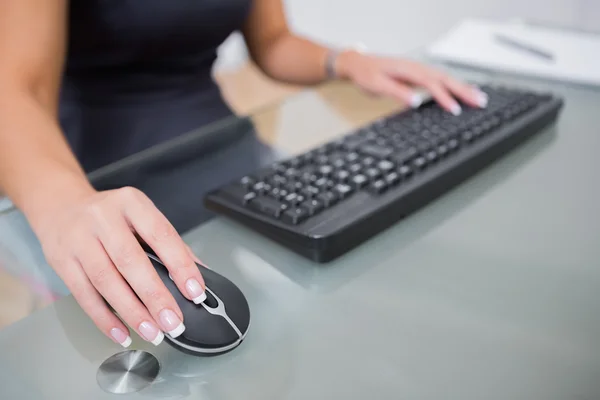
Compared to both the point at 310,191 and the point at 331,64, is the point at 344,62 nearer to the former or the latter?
the point at 331,64

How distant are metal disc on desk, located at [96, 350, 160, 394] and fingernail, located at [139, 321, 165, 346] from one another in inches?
0.7

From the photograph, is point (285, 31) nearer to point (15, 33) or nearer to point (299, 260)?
point (15, 33)

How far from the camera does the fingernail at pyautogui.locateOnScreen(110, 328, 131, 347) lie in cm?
35

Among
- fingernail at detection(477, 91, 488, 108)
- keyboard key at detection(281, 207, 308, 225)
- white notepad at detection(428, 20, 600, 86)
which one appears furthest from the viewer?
white notepad at detection(428, 20, 600, 86)

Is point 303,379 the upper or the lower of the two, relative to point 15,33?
lower

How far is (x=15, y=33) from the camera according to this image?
1.73 feet

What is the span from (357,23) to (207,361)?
150 cm

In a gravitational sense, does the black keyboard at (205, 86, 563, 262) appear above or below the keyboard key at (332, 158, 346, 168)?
below

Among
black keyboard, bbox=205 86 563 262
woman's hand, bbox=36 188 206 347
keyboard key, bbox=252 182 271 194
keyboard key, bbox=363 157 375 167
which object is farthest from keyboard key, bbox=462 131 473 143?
woman's hand, bbox=36 188 206 347

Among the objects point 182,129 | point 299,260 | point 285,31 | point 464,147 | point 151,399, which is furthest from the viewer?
point 285,31

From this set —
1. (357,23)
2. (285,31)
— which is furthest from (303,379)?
(357,23)

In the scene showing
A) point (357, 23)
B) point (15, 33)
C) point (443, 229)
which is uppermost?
point (15, 33)

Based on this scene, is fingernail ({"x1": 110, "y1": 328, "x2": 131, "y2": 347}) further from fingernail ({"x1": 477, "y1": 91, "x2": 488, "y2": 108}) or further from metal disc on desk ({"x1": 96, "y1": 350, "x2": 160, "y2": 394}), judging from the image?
fingernail ({"x1": 477, "y1": 91, "x2": 488, "y2": 108})

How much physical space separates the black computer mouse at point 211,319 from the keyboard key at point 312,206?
99 mm
